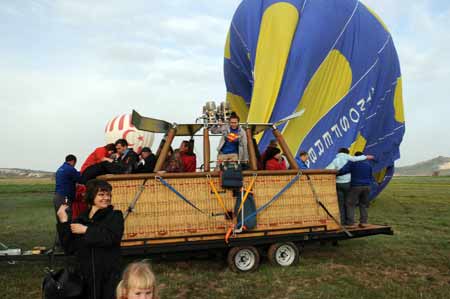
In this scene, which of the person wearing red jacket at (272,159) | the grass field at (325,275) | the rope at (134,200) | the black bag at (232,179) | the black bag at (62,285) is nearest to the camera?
the black bag at (62,285)

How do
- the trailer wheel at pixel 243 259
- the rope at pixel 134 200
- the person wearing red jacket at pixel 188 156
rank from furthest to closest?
the person wearing red jacket at pixel 188 156 → the trailer wheel at pixel 243 259 → the rope at pixel 134 200

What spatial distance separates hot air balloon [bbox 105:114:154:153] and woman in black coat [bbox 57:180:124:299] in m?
17.4

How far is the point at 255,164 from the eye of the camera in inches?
254

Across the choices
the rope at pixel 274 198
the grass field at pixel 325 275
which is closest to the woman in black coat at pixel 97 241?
the grass field at pixel 325 275

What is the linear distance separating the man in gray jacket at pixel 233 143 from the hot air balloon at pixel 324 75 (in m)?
3.01

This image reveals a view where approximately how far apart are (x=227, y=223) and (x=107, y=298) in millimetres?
3171

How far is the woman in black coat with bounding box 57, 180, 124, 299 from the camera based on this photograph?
9.68ft

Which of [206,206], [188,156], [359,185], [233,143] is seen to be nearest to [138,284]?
[206,206]

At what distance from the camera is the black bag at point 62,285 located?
2703 millimetres

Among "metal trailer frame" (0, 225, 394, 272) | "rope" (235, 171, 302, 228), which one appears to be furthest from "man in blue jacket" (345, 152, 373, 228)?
"rope" (235, 171, 302, 228)

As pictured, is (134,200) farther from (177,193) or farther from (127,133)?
(127,133)

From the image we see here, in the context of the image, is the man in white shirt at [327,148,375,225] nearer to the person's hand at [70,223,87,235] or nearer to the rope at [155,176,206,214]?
the rope at [155,176,206,214]

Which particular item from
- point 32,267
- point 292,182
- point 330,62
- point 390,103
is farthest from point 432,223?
point 32,267

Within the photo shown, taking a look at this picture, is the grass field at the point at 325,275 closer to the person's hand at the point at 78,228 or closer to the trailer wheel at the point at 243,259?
the trailer wheel at the point at 243,259
